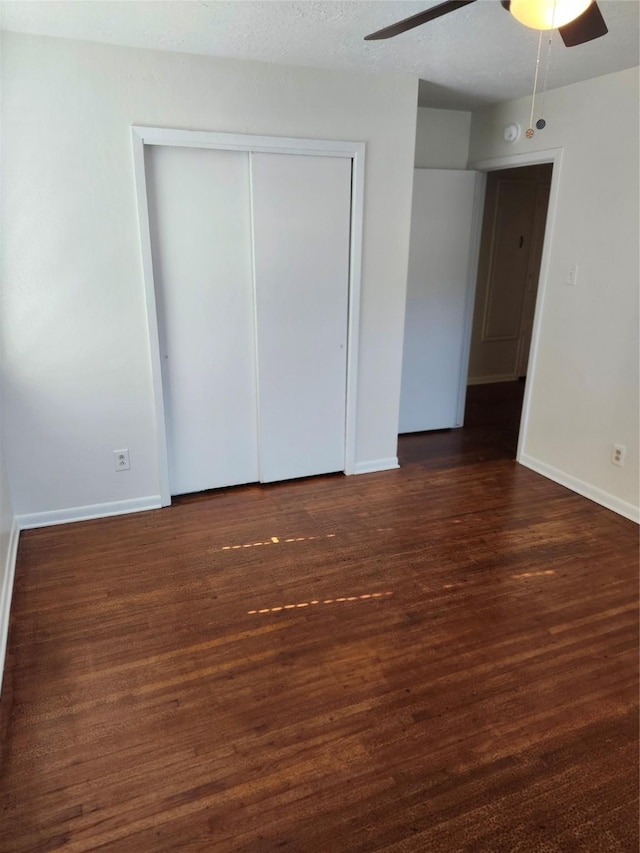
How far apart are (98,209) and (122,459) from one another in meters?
1.33

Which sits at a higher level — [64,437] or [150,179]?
[150,179]

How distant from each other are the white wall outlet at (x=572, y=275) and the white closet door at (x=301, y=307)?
1.39m

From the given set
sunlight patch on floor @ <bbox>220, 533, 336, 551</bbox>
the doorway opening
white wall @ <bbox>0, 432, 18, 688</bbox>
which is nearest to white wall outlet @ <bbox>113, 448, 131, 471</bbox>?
white wall @ <bbox>0, 432, 18, 688</bbox>

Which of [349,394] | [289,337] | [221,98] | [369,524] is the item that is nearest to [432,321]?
[349,394]

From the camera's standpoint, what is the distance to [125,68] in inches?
106

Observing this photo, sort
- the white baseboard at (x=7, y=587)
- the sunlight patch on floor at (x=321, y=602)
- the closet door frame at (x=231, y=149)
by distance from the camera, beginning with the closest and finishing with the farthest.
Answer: the white baseboard at (x=7, y=587) → the sunlight patch on floor at (x=321, y=602) → the closet door frame at (x=231, y=149)

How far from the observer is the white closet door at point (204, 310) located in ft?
9.82

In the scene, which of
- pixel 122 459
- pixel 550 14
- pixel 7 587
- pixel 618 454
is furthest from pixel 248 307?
pixel 618 454

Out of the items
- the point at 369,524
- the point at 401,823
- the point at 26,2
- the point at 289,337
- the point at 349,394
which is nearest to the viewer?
the point at 401,823

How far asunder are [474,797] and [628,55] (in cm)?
330

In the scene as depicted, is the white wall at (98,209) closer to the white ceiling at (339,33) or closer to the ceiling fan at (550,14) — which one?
the white ceiling at (339,33)

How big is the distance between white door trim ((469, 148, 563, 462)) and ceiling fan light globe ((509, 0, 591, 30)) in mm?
1787

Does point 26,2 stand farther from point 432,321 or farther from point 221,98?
point 432,321

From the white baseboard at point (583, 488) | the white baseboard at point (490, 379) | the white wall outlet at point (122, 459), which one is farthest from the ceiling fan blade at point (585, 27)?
the white baseboard at point (490, 379)
